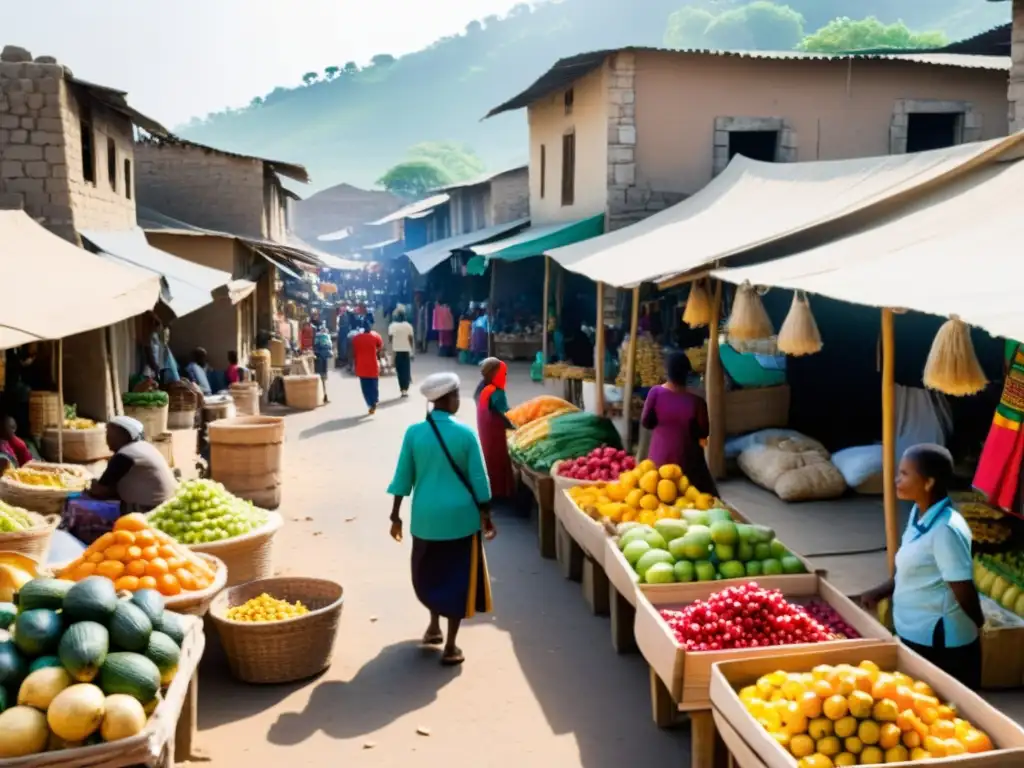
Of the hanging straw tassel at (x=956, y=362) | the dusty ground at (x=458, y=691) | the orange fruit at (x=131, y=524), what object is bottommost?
the dusty ground at (x=458, y=691)

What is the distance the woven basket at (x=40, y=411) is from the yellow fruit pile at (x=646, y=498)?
616cm

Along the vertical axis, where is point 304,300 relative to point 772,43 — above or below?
below

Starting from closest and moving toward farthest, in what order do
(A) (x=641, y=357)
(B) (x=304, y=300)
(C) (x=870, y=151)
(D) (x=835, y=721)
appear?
1. (D) (x=835, y=721)
2. (A) (x=641, y=357)
3. (C) (x=870, y=151)
4. (B) (x=304, y=300)

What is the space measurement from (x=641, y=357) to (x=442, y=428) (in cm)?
697

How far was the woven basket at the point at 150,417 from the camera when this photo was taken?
12375 millimetres

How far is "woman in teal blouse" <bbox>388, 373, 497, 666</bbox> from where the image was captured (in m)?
6.08

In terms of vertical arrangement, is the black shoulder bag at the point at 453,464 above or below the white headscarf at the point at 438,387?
below

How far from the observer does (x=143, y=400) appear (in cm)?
1270

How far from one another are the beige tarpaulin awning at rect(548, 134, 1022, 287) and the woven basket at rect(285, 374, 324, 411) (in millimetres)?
6354

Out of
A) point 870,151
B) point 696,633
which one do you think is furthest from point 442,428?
point 870,151

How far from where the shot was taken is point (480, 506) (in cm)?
616

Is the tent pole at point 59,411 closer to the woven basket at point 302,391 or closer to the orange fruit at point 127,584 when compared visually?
the orange fruit at point 127,584

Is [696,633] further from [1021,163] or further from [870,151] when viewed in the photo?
[870,151]

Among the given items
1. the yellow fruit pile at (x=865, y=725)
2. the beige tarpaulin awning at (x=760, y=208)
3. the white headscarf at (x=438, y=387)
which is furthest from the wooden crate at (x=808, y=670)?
the beige tarpaulin awning at (x=760, y=208)
